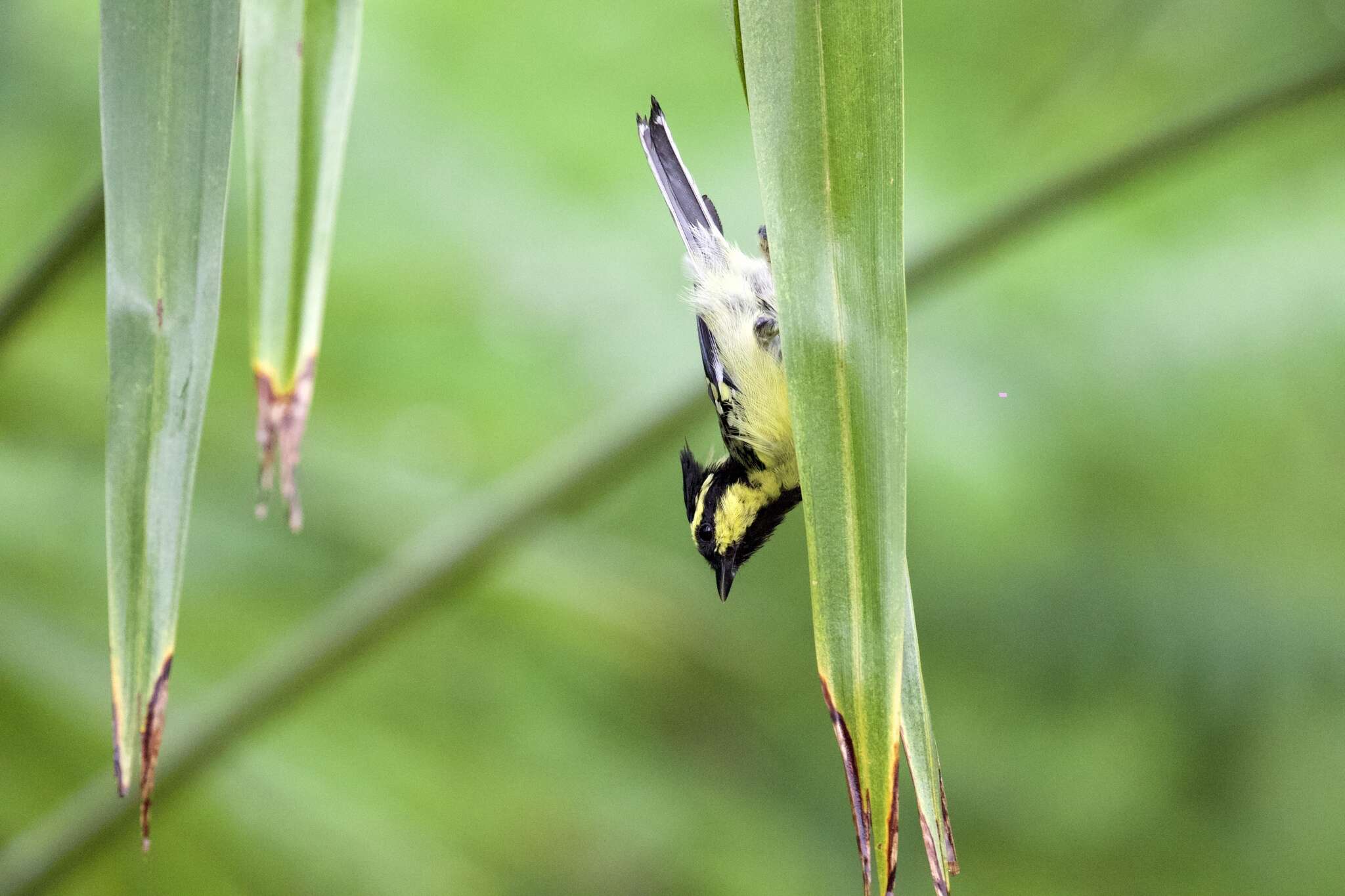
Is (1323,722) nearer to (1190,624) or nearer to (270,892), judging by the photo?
(1190,624)

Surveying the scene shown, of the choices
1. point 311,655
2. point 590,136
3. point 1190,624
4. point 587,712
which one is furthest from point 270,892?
point 1190,624

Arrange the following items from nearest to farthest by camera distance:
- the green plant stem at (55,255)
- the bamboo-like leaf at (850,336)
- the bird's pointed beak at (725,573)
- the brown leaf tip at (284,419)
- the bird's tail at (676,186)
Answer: the bamboo-like leaf at (850,336)
the brown leaf tip at (284,419)
the bird's tail at (676,186)
the green plant stem at (55,255)
the bird's pointed beak at (725,573)

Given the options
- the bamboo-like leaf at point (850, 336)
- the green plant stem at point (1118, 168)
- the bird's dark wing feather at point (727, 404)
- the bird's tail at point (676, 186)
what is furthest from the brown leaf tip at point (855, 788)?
the green plant stem at point (1118, 168)

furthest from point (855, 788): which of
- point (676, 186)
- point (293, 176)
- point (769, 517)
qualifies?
point (769, 517)

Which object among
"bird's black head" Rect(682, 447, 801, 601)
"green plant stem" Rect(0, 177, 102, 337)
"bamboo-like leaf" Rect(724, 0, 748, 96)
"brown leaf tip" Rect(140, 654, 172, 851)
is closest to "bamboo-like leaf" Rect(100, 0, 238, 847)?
"brown leaf tip" Rect(140, 654, 172, 851)

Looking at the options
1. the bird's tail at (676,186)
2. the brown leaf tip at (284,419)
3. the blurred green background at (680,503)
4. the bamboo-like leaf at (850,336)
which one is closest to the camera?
the bamboo-like leaf at (850,336)

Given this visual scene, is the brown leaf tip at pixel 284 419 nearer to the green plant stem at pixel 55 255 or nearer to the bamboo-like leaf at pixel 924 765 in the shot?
the bamboo-like leaf at pixel 924 765
